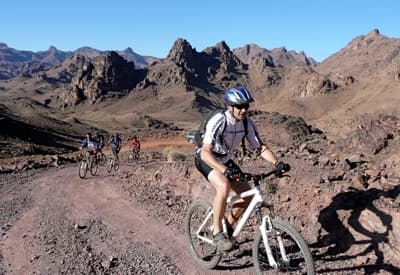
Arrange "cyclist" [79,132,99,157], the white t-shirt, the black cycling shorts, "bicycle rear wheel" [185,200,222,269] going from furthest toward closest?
1. "cyclist" [79,132,99,157]
2. "bicycle rear wheel" [185,200,222,269]
3. the black cycling shorts
4. the white t-shirt

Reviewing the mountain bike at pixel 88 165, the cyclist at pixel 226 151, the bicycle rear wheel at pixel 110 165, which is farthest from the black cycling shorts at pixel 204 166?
the bicycle rear wheel at pixel 110 165

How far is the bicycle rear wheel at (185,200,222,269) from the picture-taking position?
24.5 feet

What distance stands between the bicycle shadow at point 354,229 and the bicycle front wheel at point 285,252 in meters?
1.30

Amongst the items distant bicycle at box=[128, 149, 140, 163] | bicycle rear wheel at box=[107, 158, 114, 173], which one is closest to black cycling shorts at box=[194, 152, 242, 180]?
bicycle rear wheel at box=[107, 158, 114, 173]

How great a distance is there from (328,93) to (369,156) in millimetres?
103563

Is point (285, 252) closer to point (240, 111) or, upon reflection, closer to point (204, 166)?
point (204, 166)

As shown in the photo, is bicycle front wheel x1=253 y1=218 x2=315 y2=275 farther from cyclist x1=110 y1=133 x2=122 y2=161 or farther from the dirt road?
cyclist x1=110 y1=133 x2=122 y2=161

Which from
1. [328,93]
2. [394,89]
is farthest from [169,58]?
[394,89]

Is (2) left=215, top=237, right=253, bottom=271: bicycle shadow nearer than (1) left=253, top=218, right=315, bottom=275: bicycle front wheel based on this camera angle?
No

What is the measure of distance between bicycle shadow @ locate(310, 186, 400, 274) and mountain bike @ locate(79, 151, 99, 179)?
42.0 feet

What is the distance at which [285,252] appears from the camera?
595 cm

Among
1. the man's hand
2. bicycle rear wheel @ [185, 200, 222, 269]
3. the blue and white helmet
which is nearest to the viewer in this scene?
the man's hand

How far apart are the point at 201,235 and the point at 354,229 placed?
246 cm

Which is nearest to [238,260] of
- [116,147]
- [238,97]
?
[238,97]
